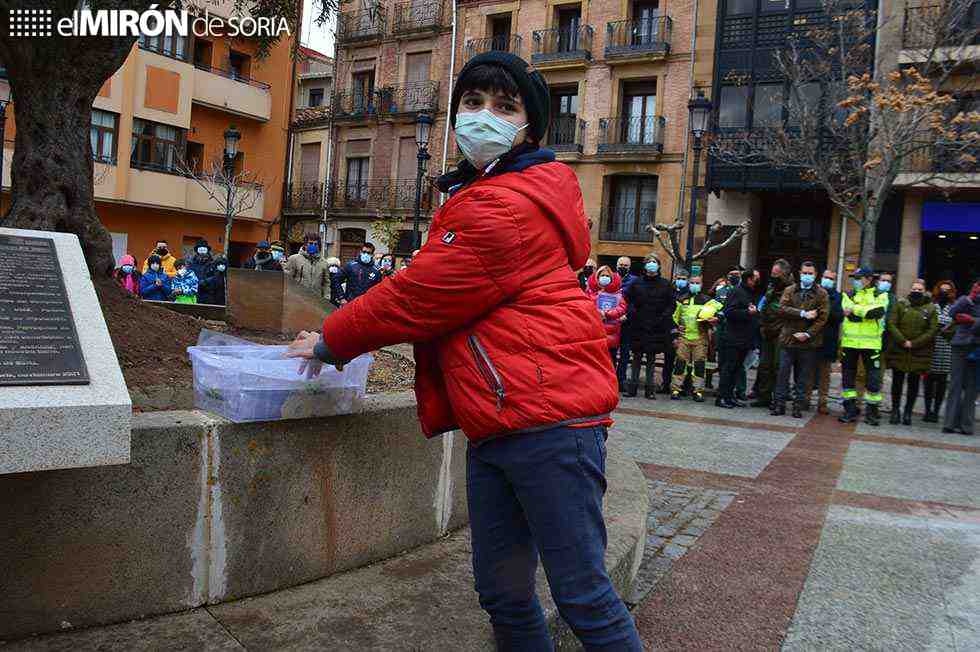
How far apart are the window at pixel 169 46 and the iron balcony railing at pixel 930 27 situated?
23.1 m

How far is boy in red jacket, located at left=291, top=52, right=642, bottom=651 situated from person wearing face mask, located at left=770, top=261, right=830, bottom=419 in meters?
8.87

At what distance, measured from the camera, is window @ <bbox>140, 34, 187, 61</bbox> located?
90.5 ft

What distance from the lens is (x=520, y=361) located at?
6.68 ft

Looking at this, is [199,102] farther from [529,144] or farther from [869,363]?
[529,144]

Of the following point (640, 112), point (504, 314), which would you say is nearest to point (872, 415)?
point (504, 314)

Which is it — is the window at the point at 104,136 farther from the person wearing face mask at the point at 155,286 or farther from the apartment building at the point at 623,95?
the person wearing face mask at the point at 155,286

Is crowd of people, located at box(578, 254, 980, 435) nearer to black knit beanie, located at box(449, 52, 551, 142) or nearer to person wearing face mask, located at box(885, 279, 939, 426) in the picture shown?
person wearing face mask, located at box(885, 279, 939, 426)

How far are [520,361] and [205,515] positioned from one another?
142 centimetres

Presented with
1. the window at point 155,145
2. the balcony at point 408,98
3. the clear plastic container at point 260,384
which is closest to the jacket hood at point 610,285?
the clear plastic container at point 260,384

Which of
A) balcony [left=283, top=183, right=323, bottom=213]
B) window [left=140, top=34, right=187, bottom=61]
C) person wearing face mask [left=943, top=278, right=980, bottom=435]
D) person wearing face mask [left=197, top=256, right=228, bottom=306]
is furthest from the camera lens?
balcony [left=283, top=183, right=323, bottom=213]

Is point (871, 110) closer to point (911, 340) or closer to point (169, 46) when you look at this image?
point (911, 340)

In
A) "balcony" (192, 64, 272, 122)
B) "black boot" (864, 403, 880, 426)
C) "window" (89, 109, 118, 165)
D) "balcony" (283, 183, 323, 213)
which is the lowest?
"black boot" (864, 403, 880, 426)

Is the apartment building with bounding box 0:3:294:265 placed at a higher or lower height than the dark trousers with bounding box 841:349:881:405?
higher

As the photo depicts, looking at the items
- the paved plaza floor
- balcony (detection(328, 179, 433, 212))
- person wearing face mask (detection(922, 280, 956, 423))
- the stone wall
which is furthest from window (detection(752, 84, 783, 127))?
the stone wall
